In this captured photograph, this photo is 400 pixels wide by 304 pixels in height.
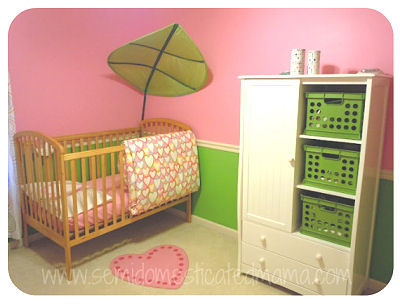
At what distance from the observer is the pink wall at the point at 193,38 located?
204cm

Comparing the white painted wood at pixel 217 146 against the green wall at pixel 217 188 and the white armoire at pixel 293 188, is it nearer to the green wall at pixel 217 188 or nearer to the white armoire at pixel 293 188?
the green wall at pixel 217 188

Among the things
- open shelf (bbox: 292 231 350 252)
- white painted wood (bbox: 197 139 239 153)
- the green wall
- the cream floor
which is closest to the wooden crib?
the cream floor

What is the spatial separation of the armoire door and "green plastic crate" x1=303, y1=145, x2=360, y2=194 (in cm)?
11

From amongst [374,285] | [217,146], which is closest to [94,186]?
[217,146]

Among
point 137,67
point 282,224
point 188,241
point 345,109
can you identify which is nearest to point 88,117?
point 137,67

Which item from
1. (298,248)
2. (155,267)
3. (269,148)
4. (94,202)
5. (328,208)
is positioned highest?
(269,148)

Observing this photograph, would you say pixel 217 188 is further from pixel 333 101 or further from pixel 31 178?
pixel 31 178

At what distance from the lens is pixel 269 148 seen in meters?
2.02

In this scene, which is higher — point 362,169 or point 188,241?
point 362,169

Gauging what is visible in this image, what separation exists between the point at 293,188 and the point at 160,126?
1.65 metres

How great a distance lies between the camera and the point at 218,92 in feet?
9.05

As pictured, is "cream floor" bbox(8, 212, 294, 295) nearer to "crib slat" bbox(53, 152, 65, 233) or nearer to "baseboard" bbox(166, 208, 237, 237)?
"baseboard" bbox(166, 208, 237, 237)

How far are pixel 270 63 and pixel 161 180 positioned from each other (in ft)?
3.90

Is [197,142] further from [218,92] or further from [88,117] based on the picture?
[88,117]
